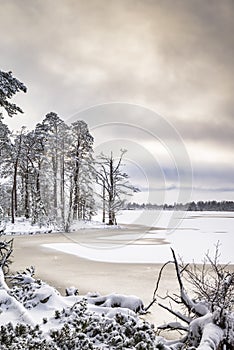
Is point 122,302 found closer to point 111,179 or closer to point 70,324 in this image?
point 70,324

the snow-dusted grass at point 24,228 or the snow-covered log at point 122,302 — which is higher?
the snow-dusted grass at point 24,228

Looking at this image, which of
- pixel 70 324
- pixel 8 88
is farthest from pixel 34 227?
pixel 70 324

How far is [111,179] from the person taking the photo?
33.5 meters

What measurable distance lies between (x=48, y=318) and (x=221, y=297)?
2.19 metres

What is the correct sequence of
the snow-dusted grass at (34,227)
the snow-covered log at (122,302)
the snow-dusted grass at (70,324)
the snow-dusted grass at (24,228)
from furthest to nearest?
the snow-dusted grass at (34,227)
the snow-dusted grass at (24,228)
the snow-covered log at (122,302)
the snow-dusted grass at (70,324)

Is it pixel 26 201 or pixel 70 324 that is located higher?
pixel 26 201

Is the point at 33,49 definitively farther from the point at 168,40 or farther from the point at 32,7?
the point at 168,40

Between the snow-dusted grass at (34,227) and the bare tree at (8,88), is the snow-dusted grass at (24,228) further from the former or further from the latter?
the bare tree at (8,88)

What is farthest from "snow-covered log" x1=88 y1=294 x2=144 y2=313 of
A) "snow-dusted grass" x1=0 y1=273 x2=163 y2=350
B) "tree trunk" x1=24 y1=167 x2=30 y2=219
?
"tree trunk" x1=24 y1=167 x2=30 y2=219

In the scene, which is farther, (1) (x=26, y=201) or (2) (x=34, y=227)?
(1) (x=26, y=201)

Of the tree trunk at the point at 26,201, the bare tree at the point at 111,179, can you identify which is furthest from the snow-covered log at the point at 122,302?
the bare tree at the point at 111,179

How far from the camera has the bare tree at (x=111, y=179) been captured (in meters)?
33.3

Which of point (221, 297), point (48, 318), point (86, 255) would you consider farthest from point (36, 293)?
point (86, 255)

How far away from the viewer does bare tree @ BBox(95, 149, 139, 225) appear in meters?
33.3
